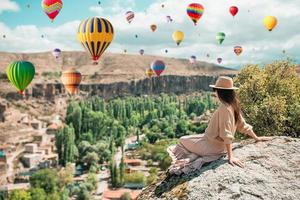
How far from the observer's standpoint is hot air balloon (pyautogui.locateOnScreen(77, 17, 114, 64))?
31.7 metres

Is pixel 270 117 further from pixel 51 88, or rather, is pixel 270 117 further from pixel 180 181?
pixel 51 88

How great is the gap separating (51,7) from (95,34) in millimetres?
8533

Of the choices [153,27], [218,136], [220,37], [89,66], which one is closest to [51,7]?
[220,37]

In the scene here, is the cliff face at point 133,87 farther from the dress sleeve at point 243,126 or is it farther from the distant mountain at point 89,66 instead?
the dress sleeve at point 243,126

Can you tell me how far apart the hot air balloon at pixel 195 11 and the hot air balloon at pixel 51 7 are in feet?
47.2

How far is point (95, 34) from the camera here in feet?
104

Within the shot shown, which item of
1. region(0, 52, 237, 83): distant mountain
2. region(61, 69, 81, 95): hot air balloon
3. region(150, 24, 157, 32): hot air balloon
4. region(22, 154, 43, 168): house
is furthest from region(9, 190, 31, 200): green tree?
region(0, 52, 237, 83): distant mountain

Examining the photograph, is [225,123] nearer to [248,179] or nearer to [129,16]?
[248,179]

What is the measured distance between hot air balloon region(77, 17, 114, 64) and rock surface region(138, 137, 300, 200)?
25.9m

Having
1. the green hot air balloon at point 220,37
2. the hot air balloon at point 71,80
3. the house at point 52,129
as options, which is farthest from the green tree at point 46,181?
the house at point 52,129

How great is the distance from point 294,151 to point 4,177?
53.9 meters

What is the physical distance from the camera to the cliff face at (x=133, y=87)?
427ft

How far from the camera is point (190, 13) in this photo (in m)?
46.0

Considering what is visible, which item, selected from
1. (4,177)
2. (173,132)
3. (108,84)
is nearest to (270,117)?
(4,177)
